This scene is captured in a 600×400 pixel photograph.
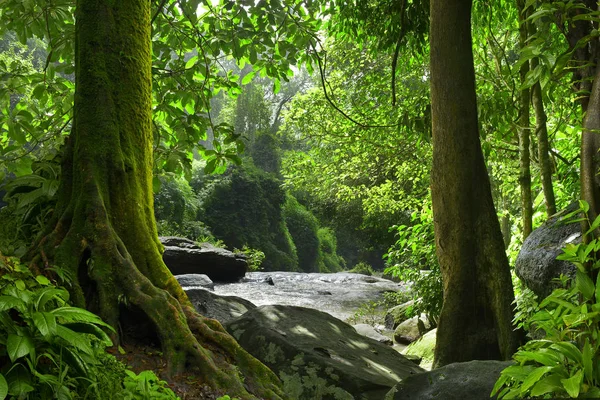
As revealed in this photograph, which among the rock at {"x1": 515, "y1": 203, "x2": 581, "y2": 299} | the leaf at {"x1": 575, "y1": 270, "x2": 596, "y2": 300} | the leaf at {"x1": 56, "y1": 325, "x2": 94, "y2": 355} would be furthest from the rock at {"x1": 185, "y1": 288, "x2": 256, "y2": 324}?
the leaf at {"x1": 575, "y1": 270, "x2": 596, "y2": 300}

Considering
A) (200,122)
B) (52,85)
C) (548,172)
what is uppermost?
(52,85)

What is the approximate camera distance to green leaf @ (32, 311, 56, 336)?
1.67m

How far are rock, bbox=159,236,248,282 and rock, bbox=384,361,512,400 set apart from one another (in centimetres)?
1641

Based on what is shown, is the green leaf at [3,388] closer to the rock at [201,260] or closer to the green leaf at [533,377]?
the green leaf at [533,377]

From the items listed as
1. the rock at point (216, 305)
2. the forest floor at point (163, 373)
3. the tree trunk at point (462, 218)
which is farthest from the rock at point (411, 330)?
the forest floor at point (163, 373)

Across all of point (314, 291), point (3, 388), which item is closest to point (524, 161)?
point (3, 388)

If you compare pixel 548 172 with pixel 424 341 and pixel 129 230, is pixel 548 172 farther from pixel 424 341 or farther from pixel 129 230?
pixel 129 230

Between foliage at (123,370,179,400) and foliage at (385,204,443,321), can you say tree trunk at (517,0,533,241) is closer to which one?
foliage at (385,204,443,321)

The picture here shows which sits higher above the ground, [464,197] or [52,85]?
[52,85]

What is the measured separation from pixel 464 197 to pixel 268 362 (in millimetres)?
2438

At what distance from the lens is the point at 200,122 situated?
19.1 feet

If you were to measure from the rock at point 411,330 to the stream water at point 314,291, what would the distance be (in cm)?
343

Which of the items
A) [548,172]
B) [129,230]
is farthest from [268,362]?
[548,172]

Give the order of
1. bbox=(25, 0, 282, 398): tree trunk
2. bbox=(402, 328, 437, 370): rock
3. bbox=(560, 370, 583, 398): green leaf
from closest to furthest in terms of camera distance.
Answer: bbox=(560, 370, 583, 398): green leaf, bbox=(25, 0, 282, 398): tree trunk, bbox=(402, 328, 437, 370): rock
